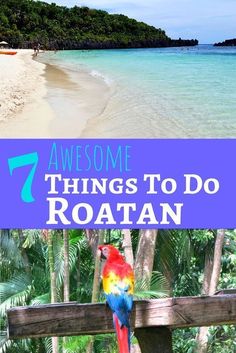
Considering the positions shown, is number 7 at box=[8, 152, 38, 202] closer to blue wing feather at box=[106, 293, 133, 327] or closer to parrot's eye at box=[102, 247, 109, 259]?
parrot's eye at box=[102, 247, 109, 259]

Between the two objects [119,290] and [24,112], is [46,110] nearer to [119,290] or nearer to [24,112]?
[24,112]

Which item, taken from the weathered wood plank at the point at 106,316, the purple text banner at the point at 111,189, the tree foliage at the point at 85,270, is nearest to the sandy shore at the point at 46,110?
the purple text banner at the point at 111,189

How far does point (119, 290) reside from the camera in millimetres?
998

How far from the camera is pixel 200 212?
4.47 feet

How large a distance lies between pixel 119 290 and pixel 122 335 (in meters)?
Answer: 0.16

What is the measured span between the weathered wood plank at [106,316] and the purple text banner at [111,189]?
54cm

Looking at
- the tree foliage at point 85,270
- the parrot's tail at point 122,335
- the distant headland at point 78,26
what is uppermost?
the distant headland at point 78,26

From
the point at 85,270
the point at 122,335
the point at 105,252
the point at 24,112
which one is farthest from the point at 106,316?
the point at 85,270

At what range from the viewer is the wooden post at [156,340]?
2.64 feet

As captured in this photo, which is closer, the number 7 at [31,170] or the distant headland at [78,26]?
the number 7 at [31,170]

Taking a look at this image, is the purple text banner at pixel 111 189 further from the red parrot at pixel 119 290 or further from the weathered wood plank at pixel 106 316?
the weathered wood plank at pixel 106 316

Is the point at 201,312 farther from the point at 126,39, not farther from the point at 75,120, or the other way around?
the point at 126,39

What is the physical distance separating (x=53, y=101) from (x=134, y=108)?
0.72ft

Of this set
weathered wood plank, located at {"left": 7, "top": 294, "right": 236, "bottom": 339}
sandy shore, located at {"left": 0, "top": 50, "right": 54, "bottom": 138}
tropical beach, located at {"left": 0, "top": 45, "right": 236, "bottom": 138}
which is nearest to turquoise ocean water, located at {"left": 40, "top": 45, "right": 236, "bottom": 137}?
tropical beach, located at {"left": 0, "top": 45, "right": 236, "bottom": 138}
